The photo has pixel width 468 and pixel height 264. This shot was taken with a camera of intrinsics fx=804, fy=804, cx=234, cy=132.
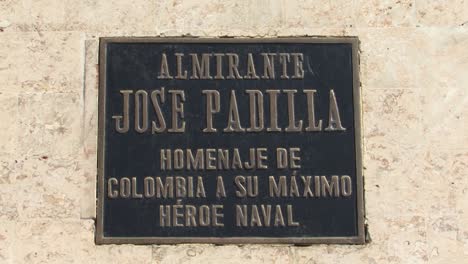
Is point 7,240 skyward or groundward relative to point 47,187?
groundward

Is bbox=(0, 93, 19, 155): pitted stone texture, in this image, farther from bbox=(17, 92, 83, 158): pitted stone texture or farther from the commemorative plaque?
the commemorative plaque

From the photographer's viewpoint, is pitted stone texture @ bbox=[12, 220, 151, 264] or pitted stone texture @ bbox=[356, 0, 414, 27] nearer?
pitted stone texture @ bbox=[12, 220, 151, 264]

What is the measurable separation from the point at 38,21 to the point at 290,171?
1936mm

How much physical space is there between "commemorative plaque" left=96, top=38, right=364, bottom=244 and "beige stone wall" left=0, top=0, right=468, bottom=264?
0.09 metres

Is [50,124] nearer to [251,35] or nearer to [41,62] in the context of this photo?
[41,62]

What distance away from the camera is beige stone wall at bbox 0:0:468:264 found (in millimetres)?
5051

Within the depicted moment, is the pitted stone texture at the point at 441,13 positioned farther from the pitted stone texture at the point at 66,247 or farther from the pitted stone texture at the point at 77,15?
the pitted stone texture at the point at 66,247

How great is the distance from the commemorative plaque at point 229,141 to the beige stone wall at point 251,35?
9 cm

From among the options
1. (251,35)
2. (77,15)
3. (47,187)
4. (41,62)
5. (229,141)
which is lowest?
(47,187)

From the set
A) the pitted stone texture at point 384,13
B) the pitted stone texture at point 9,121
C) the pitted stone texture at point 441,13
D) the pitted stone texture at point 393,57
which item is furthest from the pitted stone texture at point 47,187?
the pitted stone texture at point 441,13

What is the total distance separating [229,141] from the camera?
16.9 ft

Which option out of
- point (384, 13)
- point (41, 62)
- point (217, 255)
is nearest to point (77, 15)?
point (41, 62)

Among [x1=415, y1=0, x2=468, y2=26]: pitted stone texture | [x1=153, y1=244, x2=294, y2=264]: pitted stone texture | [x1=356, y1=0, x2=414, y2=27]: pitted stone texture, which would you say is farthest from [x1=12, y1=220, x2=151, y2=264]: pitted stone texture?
[x1=415, y1=0, x2=468, y2=26]: pitted stone texture

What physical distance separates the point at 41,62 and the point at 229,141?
1.34 m
